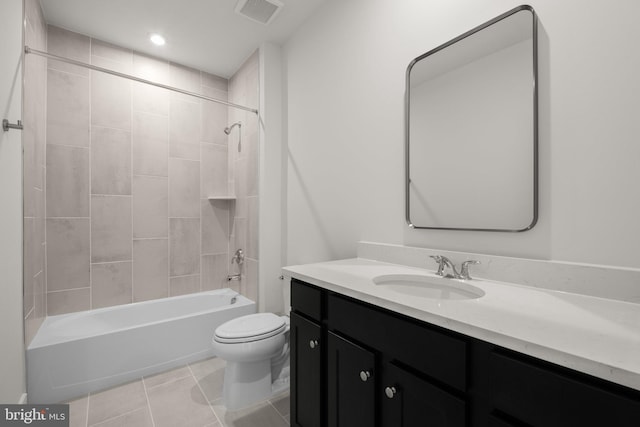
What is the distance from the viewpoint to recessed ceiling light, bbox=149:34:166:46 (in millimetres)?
2389

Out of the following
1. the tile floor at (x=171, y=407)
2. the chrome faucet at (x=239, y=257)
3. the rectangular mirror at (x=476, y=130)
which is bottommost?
the tile floor at (x=171, y=407)

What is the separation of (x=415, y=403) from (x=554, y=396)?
0.37 meters

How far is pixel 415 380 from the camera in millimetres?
822

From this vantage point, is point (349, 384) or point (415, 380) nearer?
point (415, 380)

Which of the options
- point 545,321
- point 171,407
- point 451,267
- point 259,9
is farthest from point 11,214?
point 545,321

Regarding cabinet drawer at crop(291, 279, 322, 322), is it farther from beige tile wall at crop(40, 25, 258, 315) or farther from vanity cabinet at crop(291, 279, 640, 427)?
beige tile wall at crop(40, 25, 258, 315)

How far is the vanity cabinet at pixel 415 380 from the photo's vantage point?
1.80 feet

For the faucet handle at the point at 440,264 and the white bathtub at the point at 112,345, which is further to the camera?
the white bathtub at the point at 112,345

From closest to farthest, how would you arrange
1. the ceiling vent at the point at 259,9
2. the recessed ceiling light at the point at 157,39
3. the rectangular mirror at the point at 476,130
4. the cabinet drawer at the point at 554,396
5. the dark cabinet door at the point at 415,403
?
the cabinet drawer at the point at 554,396
the dark cabinet door at the point at 415,403
the rectangular mirror at the point at 476,130
the ceiling vent at the point at 259,9
the recessed ceiling light at the point at 157,39

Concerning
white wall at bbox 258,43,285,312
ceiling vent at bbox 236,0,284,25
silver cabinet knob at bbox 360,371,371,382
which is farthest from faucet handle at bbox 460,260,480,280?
ceiling vent at bbox 236,0,284,25

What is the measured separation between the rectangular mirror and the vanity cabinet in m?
0.62

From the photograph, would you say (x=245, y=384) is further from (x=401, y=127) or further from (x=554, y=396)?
(x=401, y=127)

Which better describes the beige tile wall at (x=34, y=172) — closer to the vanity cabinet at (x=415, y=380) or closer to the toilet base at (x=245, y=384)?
the toilet base at (x=245, y=384)

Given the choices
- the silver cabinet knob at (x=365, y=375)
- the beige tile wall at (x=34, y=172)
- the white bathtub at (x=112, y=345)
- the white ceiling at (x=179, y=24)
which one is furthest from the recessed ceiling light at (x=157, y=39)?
the silver cabinet knob at (x=365, y=375)
